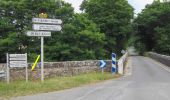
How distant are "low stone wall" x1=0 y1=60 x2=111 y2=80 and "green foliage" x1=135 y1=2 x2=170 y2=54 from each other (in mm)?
53319

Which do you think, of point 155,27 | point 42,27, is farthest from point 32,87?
point 155,27

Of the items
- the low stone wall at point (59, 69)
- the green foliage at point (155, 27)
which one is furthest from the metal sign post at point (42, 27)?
the green foliage at point (155, 27)

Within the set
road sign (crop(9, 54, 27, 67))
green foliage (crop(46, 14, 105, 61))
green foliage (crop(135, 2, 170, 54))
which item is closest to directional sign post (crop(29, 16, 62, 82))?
road sign (crop(9, 54, 27, 67))

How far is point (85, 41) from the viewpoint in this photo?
41812 mm

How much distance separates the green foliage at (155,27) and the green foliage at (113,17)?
449 inches

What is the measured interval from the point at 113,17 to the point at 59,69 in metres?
44.3

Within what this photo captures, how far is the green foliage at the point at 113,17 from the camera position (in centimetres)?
6700

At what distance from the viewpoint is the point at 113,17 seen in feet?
220

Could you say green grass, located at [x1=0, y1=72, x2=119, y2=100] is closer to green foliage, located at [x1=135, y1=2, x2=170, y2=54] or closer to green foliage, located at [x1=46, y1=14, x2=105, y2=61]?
green foliage, located at [x1=46, y1=14, x2=105, y2=61]

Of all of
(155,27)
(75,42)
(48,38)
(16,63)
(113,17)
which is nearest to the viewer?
(16,63)

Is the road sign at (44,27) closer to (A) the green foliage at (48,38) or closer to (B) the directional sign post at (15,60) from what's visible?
(B) the directional sign post at (15,60)

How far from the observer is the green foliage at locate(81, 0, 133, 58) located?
220 ft

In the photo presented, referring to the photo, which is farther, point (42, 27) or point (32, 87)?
point (42, 27)

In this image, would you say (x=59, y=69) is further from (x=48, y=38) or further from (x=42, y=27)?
(x=48, y=38)
